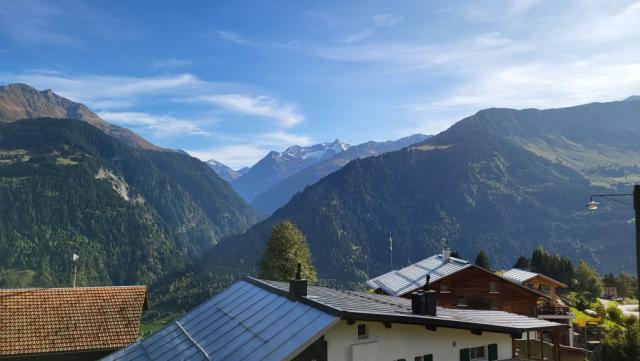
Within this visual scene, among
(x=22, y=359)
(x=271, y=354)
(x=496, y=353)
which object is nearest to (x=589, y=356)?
(x=496, y=353)

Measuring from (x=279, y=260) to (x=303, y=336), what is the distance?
136ft

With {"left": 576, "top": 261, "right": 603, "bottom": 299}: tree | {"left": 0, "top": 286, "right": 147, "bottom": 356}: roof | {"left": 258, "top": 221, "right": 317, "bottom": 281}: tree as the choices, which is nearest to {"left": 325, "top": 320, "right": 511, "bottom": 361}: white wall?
{"left": 0, "top": 286, "right": 147, "bottom": 356}: roof

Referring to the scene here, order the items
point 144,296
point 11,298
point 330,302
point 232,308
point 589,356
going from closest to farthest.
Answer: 1. point 330,302
2. point 232,308
3. point 11,298
4. point 144,296
5. point 589,356

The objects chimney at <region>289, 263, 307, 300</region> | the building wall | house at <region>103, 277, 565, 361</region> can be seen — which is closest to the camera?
house at <region>103, 277, 565, 361</region>

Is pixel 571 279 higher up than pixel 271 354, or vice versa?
pixel 271 354

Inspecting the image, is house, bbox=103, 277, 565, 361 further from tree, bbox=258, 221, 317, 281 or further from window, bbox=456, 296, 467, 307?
tree, bbox=258, 221, 317, 281

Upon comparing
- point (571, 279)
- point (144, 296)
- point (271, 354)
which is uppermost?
point (271, 354)

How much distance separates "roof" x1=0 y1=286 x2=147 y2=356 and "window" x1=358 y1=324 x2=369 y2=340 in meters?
21.0

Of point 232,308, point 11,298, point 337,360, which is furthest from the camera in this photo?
point 11,298

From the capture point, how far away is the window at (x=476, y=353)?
21234 millimetres

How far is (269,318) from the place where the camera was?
65.1 ft

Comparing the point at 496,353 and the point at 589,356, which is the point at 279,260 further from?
the point at 496,353

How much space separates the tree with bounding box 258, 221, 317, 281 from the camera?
5697 cm

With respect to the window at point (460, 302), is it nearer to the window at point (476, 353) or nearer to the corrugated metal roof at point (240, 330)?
the corrugated metal roof at point (240, 330)
